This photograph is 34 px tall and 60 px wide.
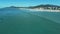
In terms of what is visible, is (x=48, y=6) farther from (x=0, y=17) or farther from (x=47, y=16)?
(x=0, y=17)

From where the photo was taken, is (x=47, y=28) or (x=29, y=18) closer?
(x=47, y=28)

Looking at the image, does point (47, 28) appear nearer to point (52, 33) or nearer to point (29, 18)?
point (52, 33)

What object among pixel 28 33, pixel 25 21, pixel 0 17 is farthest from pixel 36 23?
pixel 0 17

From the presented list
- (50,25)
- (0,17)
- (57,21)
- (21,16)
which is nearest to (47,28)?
(50,25)

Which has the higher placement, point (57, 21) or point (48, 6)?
point (48, 6)

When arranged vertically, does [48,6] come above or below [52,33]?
above

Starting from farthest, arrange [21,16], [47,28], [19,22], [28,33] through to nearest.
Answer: [21,16], [19,22], [47,28], [28,33]

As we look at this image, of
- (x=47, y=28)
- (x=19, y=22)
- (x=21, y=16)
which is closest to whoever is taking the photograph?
(x=47, y=28)
